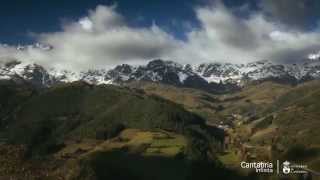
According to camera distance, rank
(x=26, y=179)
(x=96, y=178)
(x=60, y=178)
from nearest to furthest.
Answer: (x=26, y=179)
(x=60, y=178)
(x=96, y=178)

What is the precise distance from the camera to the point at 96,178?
195500 millimetres

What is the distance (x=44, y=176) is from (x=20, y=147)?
4508mm

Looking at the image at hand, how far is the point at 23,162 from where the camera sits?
6619 centimetres

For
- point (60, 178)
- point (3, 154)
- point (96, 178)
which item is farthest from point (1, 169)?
point (96, 178)

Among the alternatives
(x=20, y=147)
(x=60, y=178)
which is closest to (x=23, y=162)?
(x=20, y=147)

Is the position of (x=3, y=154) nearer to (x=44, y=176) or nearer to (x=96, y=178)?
(x=44, y=176)

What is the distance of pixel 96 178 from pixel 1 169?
131 m

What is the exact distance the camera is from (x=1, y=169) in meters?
65.9

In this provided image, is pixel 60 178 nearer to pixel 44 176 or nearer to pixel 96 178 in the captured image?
pixel 44 176

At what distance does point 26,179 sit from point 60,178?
847 centimetres

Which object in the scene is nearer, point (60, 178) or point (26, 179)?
point (26, 179)

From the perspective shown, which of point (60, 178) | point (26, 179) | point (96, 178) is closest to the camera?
point (26, 179)

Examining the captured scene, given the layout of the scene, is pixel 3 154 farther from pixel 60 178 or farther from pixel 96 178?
pixel 96 178

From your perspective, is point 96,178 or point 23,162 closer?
point 23,162
